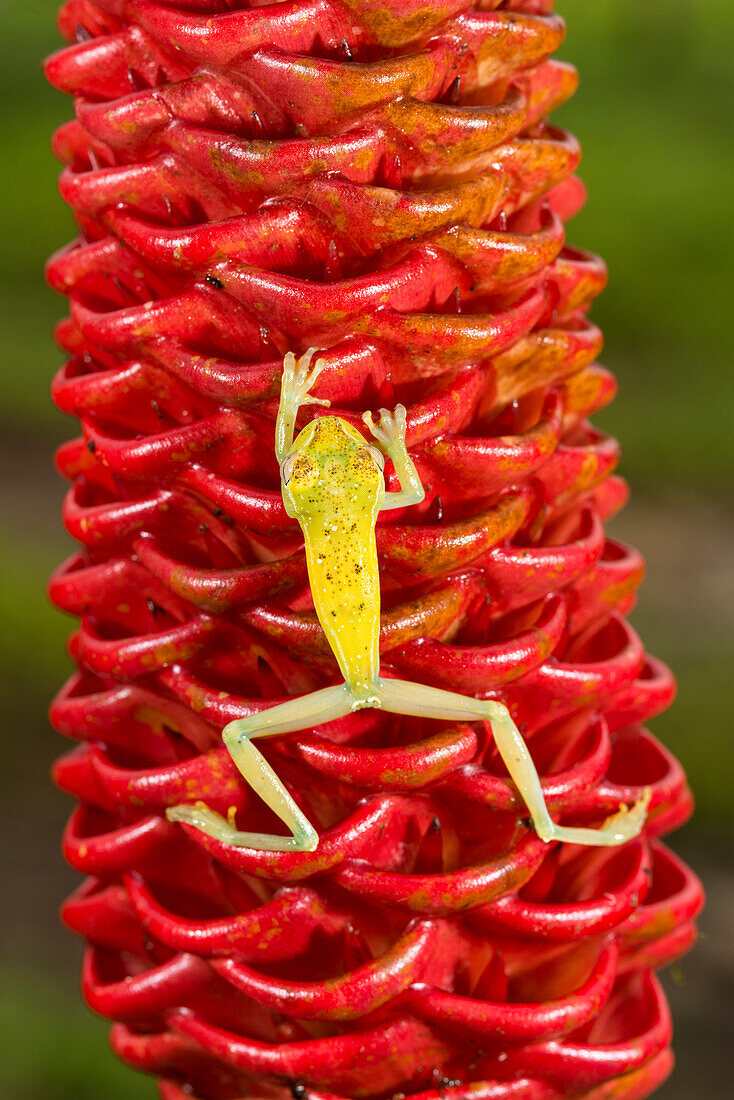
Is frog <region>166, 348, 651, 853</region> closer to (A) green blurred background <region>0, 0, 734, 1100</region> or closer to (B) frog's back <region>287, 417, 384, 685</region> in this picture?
(B) frog's back <region>287, 417, 384, 685</region>

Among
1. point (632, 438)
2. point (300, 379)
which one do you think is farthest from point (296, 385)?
point (632, 438)

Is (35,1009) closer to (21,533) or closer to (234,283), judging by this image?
(21,533)

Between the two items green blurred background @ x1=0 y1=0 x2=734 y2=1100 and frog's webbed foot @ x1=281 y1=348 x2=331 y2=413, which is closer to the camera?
frog's webbed foot @ x1=281 y1=348 x2=331 y2=413

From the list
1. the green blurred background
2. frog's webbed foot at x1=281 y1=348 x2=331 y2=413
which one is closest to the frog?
frog's webbed foot at x1=281 y1=348 x2=331 y2=413

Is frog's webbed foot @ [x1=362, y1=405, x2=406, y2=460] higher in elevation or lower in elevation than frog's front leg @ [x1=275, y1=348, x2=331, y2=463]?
lower

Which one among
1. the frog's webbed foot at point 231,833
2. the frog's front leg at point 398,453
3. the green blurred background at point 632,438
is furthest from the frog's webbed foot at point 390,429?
the green blurred background at point 632,438

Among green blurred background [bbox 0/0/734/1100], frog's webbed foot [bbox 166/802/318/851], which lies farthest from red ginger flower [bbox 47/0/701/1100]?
green blurred background [bbox 0/0/734/1100]

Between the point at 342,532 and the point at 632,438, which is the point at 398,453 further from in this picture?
the point at 632,438
